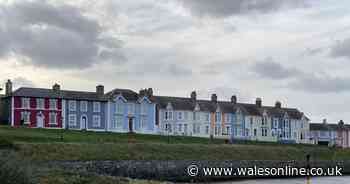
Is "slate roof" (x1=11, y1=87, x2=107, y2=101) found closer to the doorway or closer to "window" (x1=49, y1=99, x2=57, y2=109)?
"window" (x1=49, y1=99, x2=57, y2=109)

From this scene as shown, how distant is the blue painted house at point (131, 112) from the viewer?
297 ft

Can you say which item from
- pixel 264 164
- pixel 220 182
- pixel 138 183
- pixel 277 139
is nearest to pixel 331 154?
pixel 264 164

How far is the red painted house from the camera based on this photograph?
82375mm

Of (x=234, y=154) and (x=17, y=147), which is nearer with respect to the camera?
(x=17, y=147)

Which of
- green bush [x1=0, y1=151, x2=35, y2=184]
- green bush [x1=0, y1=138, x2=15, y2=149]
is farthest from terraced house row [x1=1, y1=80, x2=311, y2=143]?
green bush [x1=0, y1=151, x2=35, y2=184]

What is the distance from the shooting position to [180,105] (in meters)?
101

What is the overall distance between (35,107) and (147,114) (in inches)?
713

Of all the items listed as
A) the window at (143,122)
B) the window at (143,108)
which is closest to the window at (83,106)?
the window at (143,108)

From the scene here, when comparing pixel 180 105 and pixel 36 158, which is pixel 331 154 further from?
pixel 36 158

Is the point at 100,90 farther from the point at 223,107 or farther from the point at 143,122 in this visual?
the point at 223,107

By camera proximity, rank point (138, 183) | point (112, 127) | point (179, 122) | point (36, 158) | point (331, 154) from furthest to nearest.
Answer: point (179, 122) → point (112, 127) → point (331, 154) → point (36, 158) → point (138, 183)

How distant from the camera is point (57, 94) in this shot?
86250mm

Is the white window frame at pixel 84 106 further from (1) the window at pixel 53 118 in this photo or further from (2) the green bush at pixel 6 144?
(2) the green bush at pixel 6 144

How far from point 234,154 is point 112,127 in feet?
110
